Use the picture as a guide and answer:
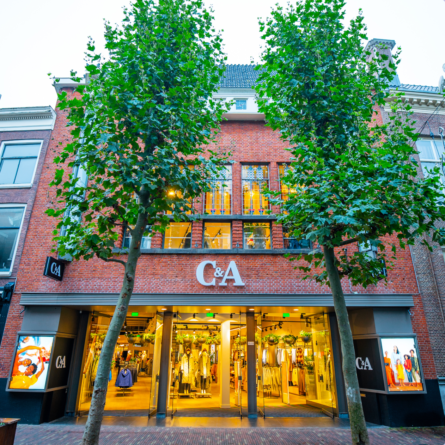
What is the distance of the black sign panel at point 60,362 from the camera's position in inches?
398

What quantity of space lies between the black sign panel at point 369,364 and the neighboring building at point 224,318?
0.13 feet

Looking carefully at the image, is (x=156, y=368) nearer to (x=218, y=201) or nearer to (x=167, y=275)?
(x=167, y=275)

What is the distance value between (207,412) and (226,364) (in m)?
1.84

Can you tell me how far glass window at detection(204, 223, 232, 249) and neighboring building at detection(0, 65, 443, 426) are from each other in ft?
0.13

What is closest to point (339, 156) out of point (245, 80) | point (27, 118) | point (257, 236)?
point (257, 236)

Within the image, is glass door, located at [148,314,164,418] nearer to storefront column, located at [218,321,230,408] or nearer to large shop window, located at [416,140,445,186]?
storefront column, located at [218,321,230,408]

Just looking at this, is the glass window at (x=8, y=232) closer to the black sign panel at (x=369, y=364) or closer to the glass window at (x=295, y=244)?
the glass window at (x=295, y=244)

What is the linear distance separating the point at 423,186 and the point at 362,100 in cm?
318

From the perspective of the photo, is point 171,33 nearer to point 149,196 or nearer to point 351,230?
point 149,196

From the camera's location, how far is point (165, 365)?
11.2m

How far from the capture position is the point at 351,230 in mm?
6504

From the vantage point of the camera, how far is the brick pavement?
319 inches

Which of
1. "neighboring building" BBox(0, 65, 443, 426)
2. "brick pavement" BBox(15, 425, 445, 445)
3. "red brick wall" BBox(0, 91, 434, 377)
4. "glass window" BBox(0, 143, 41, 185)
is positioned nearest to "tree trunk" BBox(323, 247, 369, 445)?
"brick pavement" BBox(15, 425, 445, 445)

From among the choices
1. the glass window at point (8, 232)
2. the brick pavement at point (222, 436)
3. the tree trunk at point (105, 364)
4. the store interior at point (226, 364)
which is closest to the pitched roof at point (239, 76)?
the glass window at point (8, 232)
